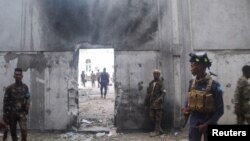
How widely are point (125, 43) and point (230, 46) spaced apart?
3.01 metres

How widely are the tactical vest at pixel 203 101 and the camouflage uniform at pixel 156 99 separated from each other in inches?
145

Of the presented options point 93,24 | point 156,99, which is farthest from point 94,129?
point 93,24

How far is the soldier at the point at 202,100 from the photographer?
396cm

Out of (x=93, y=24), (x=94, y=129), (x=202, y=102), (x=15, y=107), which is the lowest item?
(x=94, y=129)

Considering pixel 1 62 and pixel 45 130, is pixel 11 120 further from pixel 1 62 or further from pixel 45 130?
pixel 1 62

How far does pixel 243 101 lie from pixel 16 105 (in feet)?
15.1

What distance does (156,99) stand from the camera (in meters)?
7.91

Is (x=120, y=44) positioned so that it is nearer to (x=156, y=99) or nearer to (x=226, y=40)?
(x=156, y=99)

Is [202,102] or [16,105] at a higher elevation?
[202,102]

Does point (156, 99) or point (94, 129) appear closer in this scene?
point (156, 99)

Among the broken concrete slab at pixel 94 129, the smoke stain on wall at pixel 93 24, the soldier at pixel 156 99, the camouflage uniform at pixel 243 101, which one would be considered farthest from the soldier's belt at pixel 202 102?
the broken concrete slab at pixel 94 129

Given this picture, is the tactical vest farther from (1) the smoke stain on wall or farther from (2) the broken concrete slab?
(2) the broken concrete slab

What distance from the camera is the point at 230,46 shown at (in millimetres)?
8461

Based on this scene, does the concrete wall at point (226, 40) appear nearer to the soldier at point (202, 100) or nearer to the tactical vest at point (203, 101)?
the soldier at point (202, 100)
